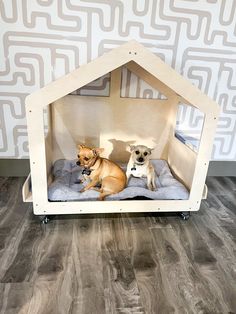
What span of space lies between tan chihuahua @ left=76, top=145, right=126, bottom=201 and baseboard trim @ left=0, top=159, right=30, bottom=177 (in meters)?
0.54

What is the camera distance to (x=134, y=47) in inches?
31.3

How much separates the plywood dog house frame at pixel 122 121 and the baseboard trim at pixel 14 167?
9.0 inches

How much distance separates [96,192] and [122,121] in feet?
1.68

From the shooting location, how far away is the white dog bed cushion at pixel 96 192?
999mm

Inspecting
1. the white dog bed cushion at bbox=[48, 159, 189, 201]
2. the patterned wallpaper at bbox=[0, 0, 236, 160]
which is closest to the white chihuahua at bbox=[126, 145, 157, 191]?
the white dog bed cushion at bbox=[48, 159, 189, 201]

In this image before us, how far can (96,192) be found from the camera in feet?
3.43

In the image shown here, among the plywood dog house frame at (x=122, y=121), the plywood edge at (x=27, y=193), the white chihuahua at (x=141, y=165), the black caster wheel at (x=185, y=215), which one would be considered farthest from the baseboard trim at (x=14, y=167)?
the black caster wheel at (x=185, y=215)

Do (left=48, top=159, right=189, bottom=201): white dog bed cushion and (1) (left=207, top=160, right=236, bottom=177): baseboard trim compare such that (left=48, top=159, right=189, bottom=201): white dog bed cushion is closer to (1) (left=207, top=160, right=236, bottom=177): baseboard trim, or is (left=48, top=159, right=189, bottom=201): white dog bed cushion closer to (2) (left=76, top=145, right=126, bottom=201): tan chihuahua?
(2) (left=76, top=145, right=126, bottom=201): tan chihuahua

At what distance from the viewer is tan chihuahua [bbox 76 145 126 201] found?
104 centimetres

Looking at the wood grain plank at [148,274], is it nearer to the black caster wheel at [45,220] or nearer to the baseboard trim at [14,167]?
the black caster wheel at [45,220]

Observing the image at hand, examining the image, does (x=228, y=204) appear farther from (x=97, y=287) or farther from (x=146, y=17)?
(x=146, y=17)

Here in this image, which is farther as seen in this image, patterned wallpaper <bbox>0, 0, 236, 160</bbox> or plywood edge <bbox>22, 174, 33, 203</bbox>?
patterned wallpaper <bbox>0, 0, 236, 160</bbox>

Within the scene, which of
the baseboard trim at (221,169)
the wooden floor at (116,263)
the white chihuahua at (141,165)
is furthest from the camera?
the baseboard trim at (221,169)

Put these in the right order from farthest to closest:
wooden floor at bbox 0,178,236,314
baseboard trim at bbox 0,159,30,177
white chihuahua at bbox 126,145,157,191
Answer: baseboard trim at bbox 0,159,30,177 → white chihuahua at bbox 126,145,157,191 → wooden floor at bbox 0,178,236,314
